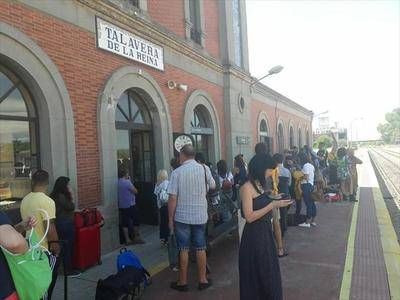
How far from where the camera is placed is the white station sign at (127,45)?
7.89 meters

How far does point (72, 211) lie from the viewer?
5.98 meters

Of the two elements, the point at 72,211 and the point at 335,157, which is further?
the point at 335,157

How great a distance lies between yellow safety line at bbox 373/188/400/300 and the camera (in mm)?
5250

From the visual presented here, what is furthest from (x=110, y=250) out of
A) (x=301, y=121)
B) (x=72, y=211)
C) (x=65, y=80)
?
(x=301, y=121)

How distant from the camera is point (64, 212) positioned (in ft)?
19.4

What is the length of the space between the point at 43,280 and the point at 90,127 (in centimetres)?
525

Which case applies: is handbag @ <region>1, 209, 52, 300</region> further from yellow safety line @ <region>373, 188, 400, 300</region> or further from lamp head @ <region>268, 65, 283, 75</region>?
lamp head @ <region>268, 65, 283, 75</region>

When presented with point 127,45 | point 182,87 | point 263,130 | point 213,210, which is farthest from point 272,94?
point 213,210

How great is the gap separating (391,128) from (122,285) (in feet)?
543

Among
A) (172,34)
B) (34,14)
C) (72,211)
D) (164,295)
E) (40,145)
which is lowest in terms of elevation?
(164,295)

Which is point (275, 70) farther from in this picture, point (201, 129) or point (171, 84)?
point (171, 84)

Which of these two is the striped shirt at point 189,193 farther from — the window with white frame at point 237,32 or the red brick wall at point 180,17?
the window with white frame at point 237,32

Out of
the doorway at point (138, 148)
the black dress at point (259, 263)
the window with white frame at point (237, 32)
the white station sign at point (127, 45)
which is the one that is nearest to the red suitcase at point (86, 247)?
the doorway at point (138, 148)

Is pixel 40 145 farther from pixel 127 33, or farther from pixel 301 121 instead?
pixel 301 121
